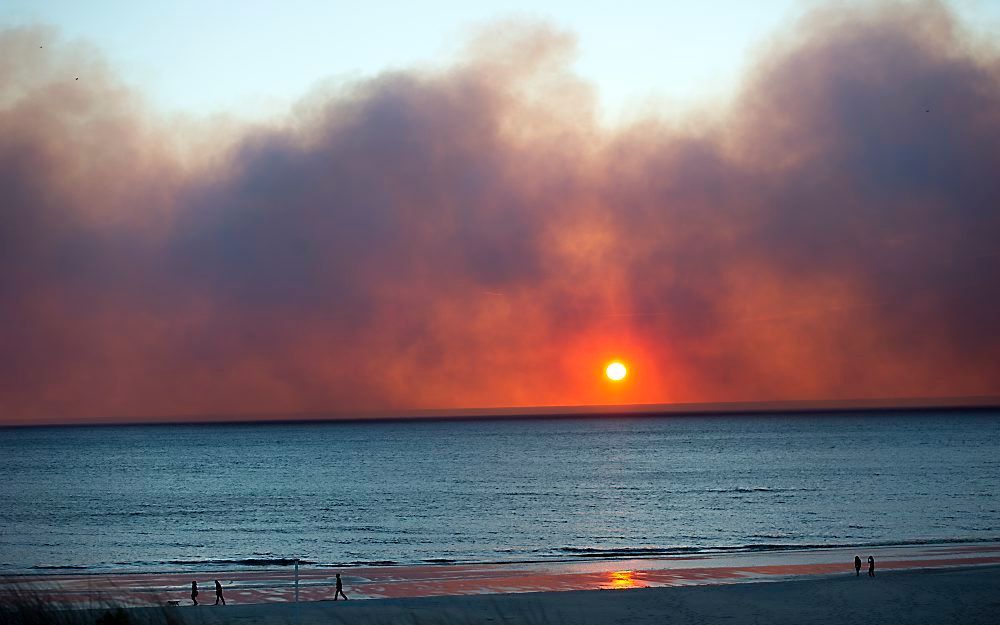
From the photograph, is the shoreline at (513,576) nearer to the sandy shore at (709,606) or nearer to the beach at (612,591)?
the beach at (612,591)

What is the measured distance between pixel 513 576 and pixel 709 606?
13303 millimetres

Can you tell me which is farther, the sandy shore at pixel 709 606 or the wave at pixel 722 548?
the wave at pixel 722 548

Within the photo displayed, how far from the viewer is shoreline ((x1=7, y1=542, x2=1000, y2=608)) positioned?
1308 inches

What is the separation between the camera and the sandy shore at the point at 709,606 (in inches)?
914

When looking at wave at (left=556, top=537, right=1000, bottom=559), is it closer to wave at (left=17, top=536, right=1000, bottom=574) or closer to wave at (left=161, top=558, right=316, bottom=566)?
wave at (left=17, top=536, right=1000, bottom=574)

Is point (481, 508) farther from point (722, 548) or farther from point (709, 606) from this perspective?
point (709, 606)

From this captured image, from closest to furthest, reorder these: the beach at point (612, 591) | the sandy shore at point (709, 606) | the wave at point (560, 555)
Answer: the sandy shore at point (709, 606) < the beach at point (612, 591) < the wave at point (560, 555)

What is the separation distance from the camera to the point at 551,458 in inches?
5610

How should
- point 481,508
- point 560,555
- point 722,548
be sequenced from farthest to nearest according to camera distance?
1. point 481,508
2. point 722,548
3. point 560,555

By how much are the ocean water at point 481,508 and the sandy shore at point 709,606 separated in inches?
652

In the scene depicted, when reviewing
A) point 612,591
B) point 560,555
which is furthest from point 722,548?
point 612,591

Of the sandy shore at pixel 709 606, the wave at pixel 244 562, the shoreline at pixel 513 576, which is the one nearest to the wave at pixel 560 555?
the wave at pixel 244 562

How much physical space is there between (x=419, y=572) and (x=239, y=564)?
9398 mm

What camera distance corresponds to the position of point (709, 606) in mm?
26016
